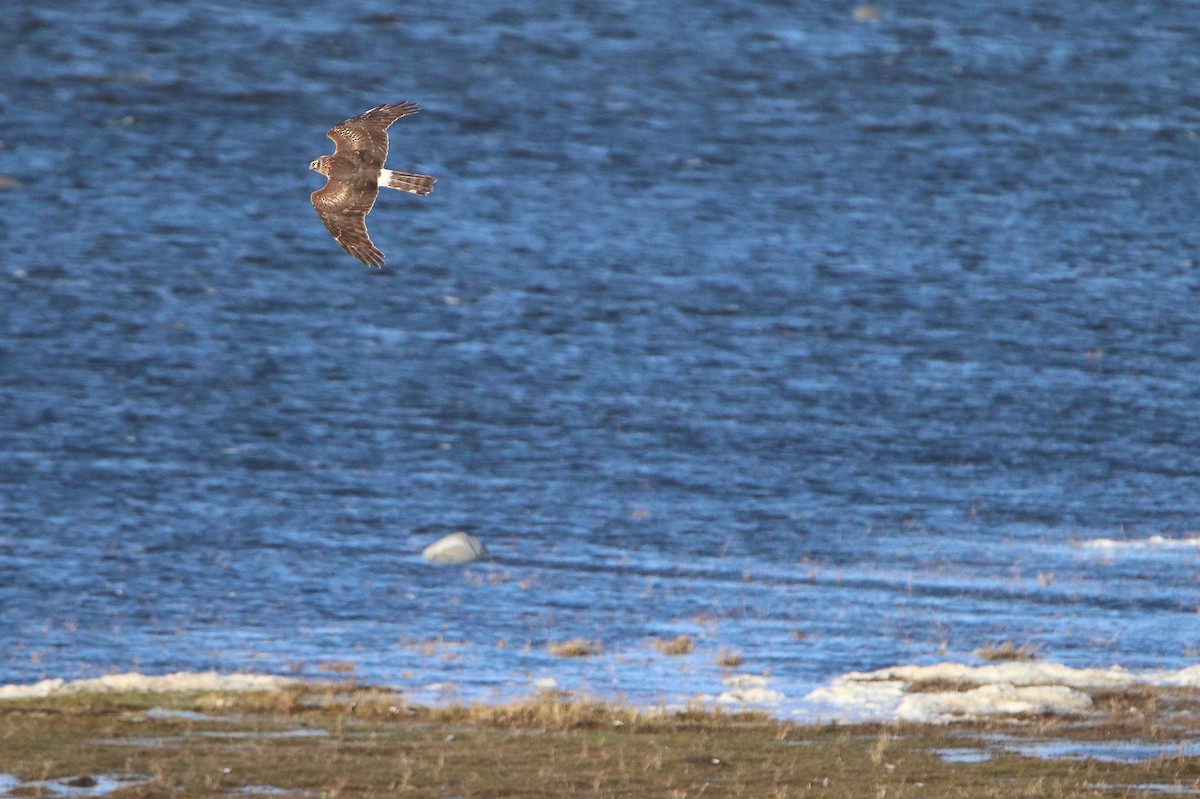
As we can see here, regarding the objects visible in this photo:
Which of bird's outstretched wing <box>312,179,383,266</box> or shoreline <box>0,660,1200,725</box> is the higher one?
bird's outstretched wing <box>312,179,383,266</box>

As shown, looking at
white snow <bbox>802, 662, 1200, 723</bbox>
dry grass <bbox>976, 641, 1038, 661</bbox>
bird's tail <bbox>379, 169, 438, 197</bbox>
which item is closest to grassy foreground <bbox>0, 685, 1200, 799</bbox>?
white snow <bbox>802, 662, 1200, 723</bbox>

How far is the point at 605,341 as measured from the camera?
269 feet

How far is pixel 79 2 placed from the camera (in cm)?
10600

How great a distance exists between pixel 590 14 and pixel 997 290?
30.4m

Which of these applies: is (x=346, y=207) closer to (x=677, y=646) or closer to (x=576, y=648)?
(x=677, y=646)

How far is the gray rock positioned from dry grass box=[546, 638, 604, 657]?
11.4 meters

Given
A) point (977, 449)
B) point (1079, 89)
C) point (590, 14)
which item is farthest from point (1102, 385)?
point (590, 14)

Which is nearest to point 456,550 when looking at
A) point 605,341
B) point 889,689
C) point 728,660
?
point 728,660

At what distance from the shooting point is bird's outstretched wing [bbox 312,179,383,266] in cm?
1723

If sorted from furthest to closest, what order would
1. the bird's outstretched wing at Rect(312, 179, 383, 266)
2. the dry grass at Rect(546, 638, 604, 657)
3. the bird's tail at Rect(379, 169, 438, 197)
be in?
the dry grass at Rect(546, 638, 604, 657) < the bird's outstretched wing at Rect(312, 179, 383, 266) < the bird's tail at Rect(379, 169, 438, 197)

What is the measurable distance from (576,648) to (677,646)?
2.11 m

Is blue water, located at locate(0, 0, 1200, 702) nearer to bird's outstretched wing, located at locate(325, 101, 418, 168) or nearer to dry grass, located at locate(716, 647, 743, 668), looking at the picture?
dry grass, located at locate(716, 647, 743, 668)

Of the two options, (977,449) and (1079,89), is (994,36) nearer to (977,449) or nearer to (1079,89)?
(1079,89)

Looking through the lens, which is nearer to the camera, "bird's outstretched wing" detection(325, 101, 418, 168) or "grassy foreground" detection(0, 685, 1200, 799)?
"bird's outstretched wing" detection(325, 101, 418, 168)
